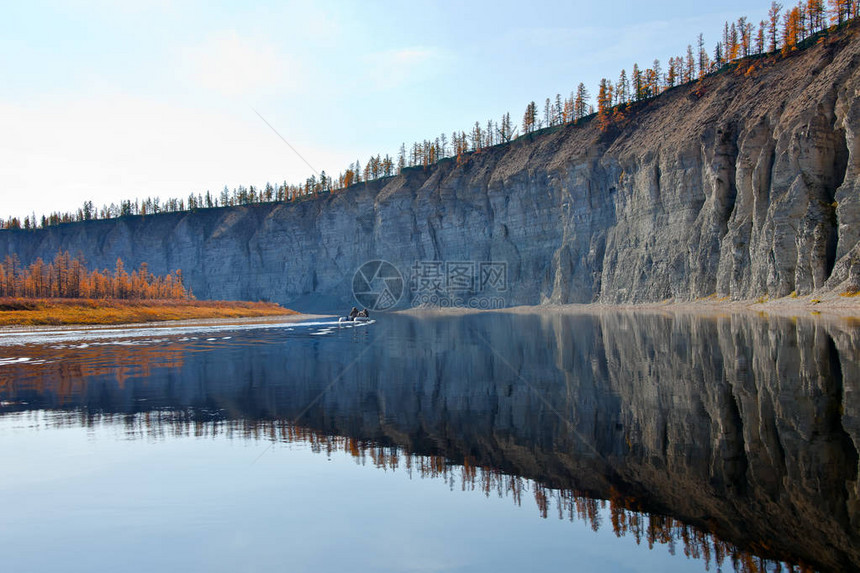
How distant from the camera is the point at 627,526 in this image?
675cm

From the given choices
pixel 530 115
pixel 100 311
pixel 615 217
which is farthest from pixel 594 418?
pixel 530 115

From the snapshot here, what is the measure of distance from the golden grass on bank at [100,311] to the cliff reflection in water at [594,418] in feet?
155

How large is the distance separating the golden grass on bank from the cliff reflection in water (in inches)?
1855

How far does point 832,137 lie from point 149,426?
203 feet

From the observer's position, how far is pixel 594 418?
12.0 metres

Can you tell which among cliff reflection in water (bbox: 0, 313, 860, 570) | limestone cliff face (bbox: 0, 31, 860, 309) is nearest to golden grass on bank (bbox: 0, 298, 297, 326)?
limestone cliff face (bbox: 0, 31, 860, 309)

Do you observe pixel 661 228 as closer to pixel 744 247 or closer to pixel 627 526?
pixel 744 247

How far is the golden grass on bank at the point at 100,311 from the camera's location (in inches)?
2613

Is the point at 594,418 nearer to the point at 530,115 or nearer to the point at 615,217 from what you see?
the point at 615,217

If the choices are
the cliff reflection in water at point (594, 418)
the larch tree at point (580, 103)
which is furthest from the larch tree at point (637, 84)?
the cliff reflection in water at point (594, 418)

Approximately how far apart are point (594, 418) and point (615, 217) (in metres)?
82.5

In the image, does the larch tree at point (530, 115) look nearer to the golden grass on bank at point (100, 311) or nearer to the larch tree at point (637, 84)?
the larch tree at point (637, 84)

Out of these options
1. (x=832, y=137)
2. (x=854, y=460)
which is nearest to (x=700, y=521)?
(x=854, y=460)

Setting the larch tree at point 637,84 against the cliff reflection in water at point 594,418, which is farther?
the larch tree at point 637,84
